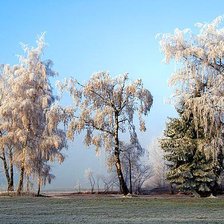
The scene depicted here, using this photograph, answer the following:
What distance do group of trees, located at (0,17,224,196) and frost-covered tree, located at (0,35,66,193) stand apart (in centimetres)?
7

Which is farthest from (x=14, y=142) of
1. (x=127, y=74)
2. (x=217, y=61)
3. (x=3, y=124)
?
(x=217, y=61)

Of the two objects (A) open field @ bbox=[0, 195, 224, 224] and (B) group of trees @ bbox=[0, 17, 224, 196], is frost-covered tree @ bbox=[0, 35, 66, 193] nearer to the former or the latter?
(B) group of trees @ bbox=[0, 17, 224, 196]

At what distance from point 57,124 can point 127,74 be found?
223 inches

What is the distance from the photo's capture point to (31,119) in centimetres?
2989

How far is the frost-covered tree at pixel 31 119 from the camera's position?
95.5 ft

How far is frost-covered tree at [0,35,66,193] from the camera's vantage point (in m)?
29.1

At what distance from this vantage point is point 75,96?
28.6 m

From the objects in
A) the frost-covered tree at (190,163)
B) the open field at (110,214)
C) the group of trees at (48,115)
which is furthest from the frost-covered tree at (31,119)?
the open field at (110,214)

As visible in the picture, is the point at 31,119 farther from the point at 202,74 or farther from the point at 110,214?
the point at 110,214

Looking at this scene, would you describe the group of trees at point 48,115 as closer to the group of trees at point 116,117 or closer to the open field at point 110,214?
the group of trees at point 116,117

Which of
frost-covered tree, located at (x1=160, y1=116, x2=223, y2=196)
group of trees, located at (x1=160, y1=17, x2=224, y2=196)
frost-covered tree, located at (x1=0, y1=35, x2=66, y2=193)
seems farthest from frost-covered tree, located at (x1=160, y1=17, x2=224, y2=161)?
frost-covered tree, located at (x1=0, y1=35, x2=66, y2=193)

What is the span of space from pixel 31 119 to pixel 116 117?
6125 millimetres

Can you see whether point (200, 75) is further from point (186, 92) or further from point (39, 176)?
point (39, 176)

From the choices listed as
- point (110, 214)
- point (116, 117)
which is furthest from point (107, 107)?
point (110, 214)
